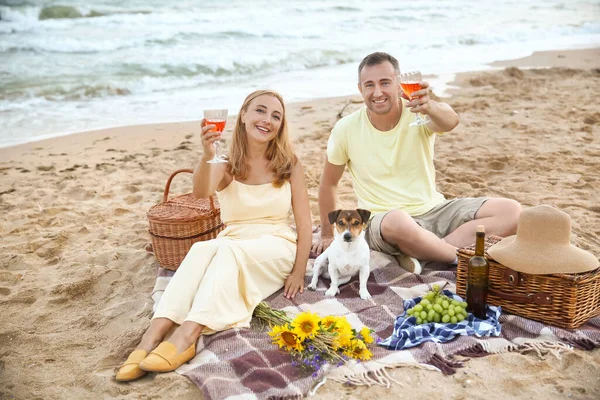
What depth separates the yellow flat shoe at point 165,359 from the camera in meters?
2.85

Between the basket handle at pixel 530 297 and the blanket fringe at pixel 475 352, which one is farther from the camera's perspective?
the basket handle at pixel 530 297

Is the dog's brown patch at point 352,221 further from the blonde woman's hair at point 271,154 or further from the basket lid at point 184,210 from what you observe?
the basket lid at point 184,210

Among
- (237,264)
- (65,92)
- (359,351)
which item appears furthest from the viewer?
(65,92)

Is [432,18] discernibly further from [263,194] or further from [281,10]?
[263,194]

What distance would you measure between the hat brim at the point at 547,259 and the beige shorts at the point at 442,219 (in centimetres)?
87

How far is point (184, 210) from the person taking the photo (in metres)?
4.25

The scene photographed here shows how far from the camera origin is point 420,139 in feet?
13.3

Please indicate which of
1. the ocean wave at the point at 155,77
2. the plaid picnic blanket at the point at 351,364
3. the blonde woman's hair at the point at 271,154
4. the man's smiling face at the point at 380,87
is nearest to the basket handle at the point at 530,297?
the plaid picnic blanket at the point at 351,364

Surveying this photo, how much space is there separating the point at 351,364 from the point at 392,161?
1664mm

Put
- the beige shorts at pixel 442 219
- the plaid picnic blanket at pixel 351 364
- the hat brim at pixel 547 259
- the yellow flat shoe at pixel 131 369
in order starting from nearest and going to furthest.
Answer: the plaid picnic blanket at pixel 351 364 < the yellow flat shoe at pixel 131 369 < the hat brim at pixel 547 259 < the beige shorts at pixel 442 219

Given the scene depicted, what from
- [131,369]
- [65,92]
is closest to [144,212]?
[131,369]

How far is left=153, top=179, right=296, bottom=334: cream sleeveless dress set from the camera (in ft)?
10.5

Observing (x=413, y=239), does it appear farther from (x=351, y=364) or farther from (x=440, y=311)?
(x=351, y=364)

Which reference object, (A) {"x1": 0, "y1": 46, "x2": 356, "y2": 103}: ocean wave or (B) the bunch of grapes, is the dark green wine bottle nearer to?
(B) the bunch of grapes
